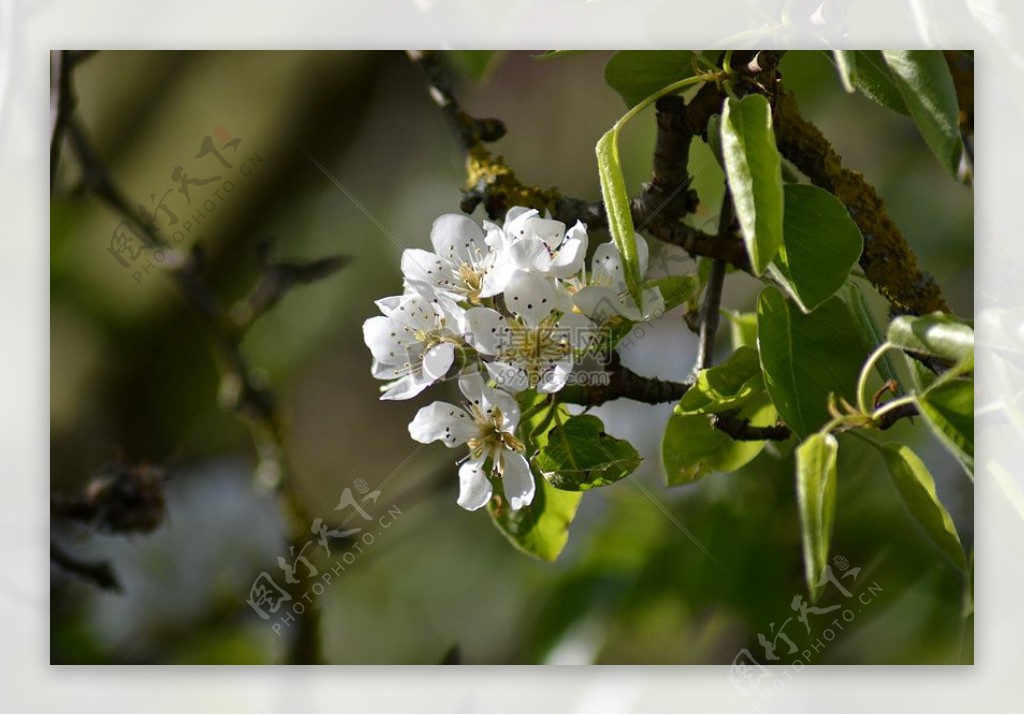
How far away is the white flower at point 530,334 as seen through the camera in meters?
0.83

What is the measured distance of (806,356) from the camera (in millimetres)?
886

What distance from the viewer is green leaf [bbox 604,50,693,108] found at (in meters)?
0.94

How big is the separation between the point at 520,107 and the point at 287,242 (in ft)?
0.99

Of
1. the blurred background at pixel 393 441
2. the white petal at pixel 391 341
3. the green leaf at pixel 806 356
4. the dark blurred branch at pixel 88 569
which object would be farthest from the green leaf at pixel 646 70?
the dark blurred branch at pixel 88 569

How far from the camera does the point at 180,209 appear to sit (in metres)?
1.11

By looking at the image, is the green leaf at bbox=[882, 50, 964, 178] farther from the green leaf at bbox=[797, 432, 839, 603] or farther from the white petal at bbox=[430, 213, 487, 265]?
the white petal at bbox=[430, 213, 487, 265]

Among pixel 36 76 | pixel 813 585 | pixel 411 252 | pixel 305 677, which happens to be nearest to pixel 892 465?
pixel 813 585

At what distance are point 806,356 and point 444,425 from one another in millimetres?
317

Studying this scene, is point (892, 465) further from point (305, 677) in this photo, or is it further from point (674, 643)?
A: point (305, 677)

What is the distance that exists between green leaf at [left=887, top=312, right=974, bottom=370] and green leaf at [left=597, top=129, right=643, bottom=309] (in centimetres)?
21

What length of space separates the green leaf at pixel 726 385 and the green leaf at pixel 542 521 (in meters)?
0.15

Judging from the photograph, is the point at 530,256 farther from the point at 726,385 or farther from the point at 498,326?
Answer: the point at 726,385

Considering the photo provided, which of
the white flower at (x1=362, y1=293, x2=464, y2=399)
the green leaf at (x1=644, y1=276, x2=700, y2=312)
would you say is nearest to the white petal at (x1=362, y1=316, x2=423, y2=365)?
the white flower at (x1=362, y1=293, x2=464, y2=399)

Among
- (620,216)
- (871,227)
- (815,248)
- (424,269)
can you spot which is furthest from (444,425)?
(871,227)
